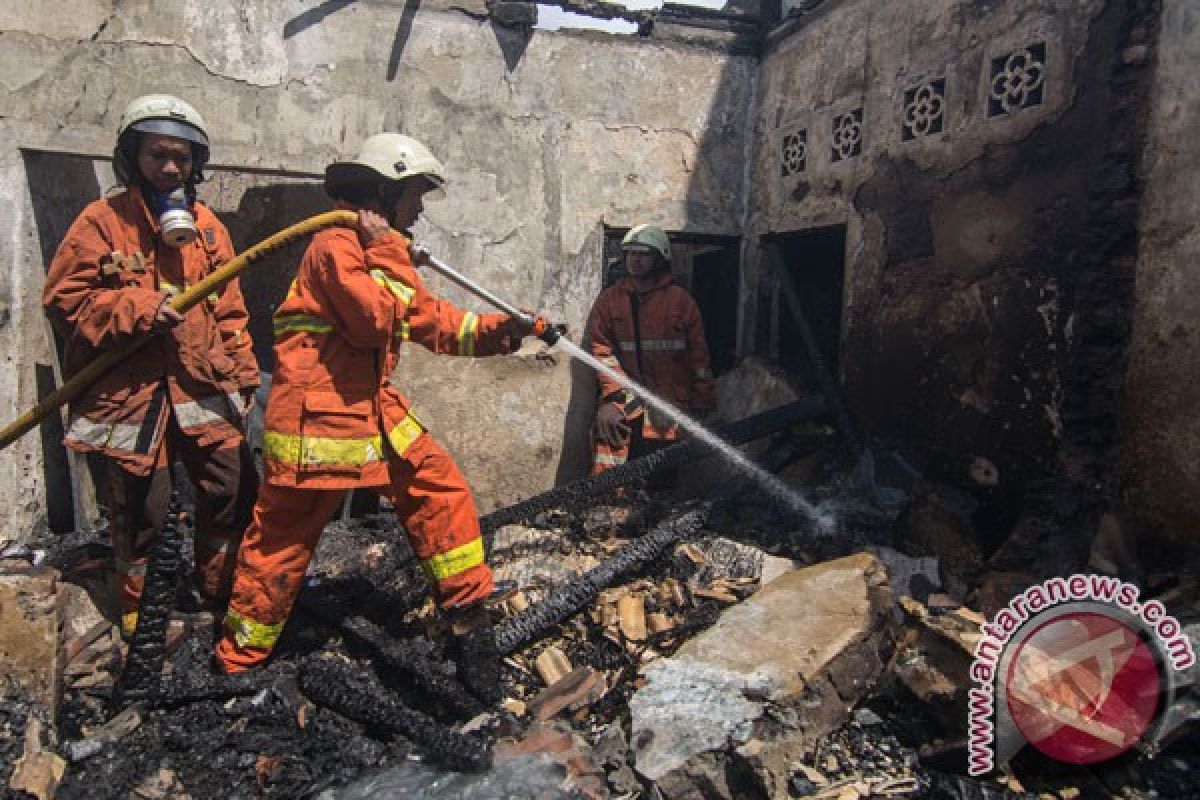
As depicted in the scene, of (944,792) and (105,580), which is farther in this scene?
(105,580)

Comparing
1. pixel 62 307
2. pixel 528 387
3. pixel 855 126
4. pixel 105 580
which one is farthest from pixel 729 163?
pixel 105 580

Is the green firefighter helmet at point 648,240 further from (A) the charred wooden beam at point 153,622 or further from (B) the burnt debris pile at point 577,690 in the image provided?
(A) the charred wooden beam at point 153,622

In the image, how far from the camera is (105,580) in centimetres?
377

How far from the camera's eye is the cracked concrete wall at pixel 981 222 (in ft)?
11.2

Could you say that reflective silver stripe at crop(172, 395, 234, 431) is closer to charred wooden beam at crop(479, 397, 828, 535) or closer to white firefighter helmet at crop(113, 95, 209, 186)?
white firefighter helmet at crop(113, 95, 209, 186)

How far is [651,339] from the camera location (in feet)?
18.3

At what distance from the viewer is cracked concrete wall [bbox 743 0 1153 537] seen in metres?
3.41

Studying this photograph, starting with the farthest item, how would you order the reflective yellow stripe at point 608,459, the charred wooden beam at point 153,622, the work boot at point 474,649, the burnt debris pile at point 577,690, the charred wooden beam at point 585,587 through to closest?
the reflective yellow stripe at point 608,459 < the charred wooden beam at point 585,587 < the work boot at point 474,649 < the charred wooden beam at point 153,622 < the burnt debris pile at point 577,690

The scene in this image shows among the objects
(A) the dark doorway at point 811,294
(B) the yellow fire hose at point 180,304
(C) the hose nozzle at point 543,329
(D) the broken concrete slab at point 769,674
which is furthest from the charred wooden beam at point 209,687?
(A) the dark doorway at point 811,294

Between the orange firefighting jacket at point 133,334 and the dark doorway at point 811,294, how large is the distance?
4048 mm

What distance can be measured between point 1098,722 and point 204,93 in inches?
217

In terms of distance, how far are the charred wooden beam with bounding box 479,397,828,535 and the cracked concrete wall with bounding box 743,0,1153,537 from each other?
394 mm

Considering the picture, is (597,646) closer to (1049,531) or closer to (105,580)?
(1049,531)

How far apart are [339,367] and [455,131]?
270 cm
